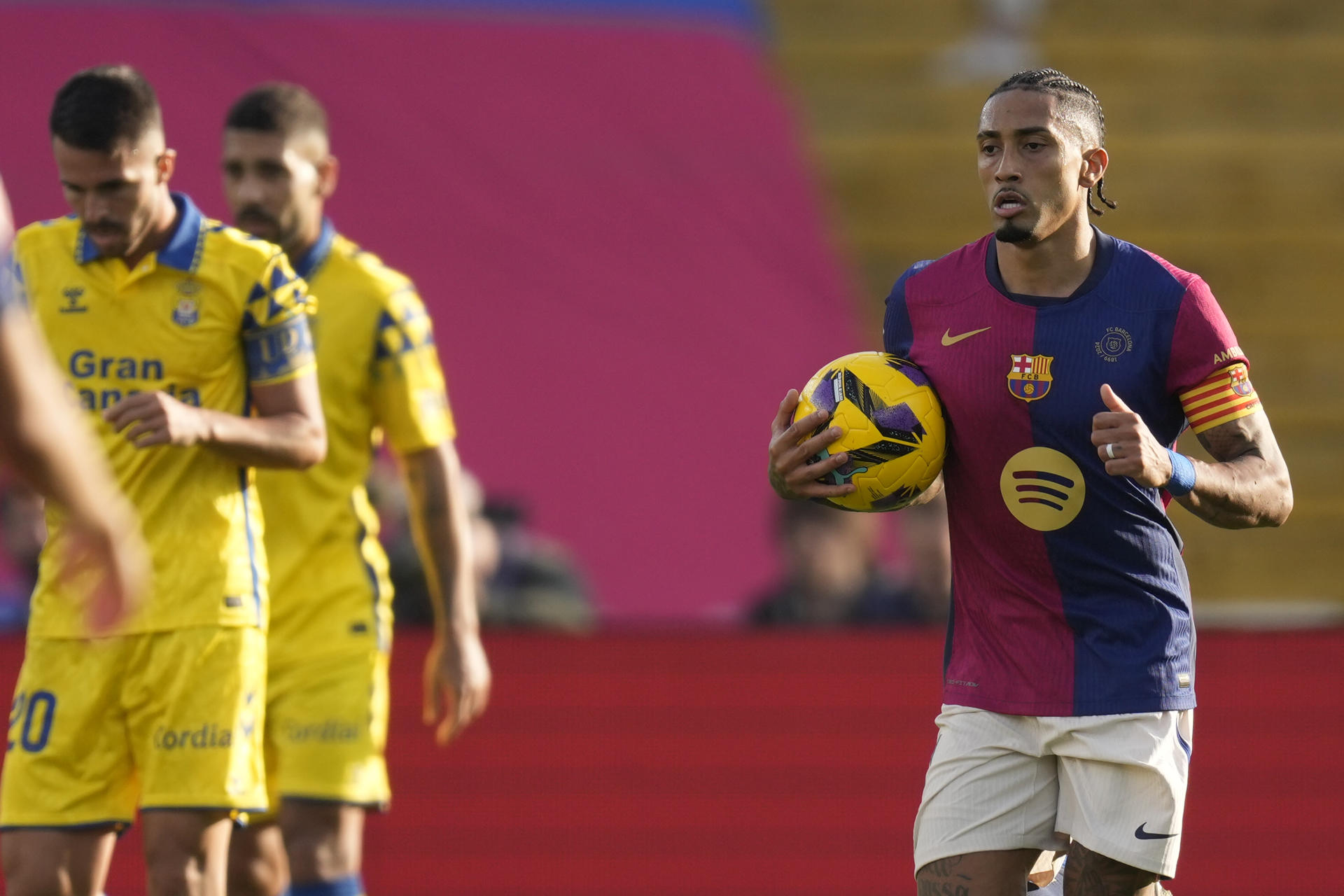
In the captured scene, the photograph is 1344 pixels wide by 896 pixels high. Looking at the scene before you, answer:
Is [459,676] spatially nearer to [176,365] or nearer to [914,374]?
[176,365]

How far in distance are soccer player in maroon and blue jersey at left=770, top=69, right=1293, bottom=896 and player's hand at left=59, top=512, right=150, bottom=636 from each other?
195 centimetres

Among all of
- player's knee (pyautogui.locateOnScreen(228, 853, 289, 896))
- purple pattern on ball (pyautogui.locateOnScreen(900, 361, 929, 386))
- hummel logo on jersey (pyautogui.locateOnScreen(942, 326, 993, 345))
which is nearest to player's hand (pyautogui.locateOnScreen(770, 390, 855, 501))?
purple pattern on ball (pyautogui.locateOnScreen(900, 361, 929, 386))

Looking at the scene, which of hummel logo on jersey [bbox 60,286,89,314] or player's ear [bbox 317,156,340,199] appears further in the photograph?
player's ear [bbox 317,156,340,199]

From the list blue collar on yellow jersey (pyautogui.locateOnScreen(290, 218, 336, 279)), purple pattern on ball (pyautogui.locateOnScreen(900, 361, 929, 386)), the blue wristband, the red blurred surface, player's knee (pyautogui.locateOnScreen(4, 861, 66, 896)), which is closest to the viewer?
the blue wristband

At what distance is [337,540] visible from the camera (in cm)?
581

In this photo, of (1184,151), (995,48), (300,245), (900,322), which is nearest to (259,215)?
(300,245)

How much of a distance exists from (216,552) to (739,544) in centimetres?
722

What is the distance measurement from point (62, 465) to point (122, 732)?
2.54m

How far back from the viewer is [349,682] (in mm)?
5707

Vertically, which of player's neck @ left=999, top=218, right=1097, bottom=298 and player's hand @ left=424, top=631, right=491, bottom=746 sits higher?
player's neck @ left=999, top=218, right=1097, bottom=298

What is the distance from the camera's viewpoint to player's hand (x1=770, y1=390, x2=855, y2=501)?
417 cm

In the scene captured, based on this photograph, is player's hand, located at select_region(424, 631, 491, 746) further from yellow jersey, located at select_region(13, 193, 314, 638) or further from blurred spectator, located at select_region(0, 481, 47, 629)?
blurred spectator, located at select_region(0, 481, 47, 629)

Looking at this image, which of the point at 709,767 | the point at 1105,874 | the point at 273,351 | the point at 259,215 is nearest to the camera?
the point at 1105,874

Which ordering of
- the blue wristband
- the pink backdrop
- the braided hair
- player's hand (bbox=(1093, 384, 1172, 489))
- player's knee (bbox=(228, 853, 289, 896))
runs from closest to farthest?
player's hand (bbox=(1093, 384, 1172, 489)), the blue wristband, the braided hair, player's knee (bbox=(228, 853, 289, 896)), the pink backdrop
